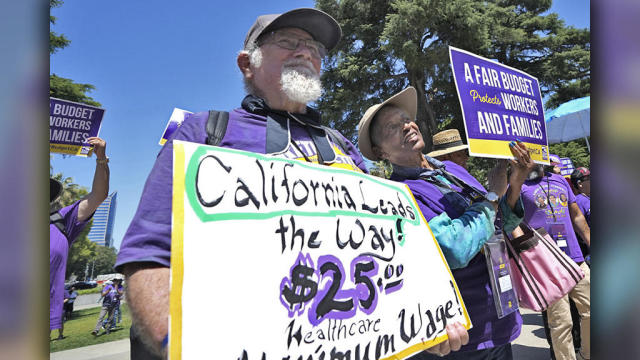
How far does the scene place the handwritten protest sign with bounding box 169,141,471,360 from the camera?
848mm

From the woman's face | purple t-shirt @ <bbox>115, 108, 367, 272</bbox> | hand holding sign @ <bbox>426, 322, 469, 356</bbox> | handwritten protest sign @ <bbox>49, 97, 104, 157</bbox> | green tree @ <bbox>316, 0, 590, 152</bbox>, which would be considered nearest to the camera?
purple t-shirt @ <bbox>115, 108, 367, 272</bbox>

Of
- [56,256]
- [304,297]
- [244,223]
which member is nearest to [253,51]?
[244,223]

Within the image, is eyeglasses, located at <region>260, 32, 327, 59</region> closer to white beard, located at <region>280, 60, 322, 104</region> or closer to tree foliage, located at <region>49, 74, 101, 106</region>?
white beard, located at <region>280, 60, 322, 104</region>

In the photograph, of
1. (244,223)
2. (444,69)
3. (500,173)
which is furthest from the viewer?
(444,69)

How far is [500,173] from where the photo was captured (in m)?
1.98

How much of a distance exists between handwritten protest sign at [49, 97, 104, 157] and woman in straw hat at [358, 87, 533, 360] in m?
3.26

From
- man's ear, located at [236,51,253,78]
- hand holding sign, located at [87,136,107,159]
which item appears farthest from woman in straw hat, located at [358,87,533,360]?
hand holding sign, located at [87,136,107,159]

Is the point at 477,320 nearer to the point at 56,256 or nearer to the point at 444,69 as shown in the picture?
the point at 56,256

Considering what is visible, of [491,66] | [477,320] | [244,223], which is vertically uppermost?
[491,66]
